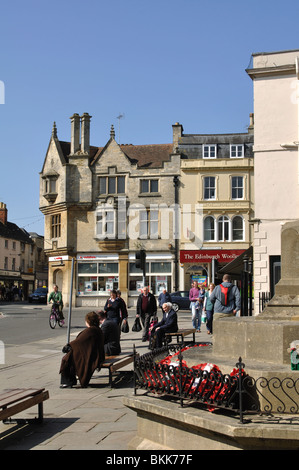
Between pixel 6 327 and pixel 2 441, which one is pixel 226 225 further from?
pixel 2 441

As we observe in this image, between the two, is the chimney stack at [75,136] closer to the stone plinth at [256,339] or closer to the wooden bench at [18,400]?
the wooden bench at [18,400]

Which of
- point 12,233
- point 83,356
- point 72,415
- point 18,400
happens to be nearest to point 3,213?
point 12,233

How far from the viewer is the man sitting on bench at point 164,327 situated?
1323 centimetres

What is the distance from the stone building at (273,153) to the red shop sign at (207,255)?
18456mm

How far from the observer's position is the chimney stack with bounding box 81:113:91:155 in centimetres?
4400

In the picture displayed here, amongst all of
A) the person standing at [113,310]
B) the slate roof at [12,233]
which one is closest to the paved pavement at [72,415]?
the person standing at [113,310]

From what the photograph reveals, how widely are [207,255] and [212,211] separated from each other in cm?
332

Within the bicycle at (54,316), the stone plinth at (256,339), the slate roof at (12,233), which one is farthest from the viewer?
the slate roof at (12,233)

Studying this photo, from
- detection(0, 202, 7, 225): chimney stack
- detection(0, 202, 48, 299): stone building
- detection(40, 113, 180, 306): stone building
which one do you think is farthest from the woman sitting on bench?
detection(0, 202, 7, 225): chimney stack

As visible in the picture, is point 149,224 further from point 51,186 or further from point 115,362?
point 115,362

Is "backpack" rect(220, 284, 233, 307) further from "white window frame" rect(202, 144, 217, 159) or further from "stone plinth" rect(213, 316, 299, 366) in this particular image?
"white window frame" rect(202, 144, 217, 159)

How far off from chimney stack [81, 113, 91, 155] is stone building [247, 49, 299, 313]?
79.0 feet

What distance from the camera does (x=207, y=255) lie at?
40.4m
